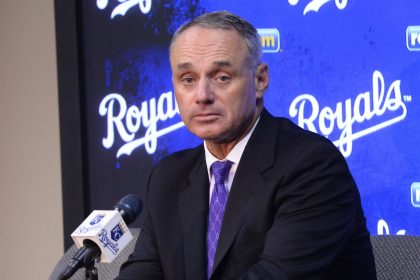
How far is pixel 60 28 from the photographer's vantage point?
342 cm

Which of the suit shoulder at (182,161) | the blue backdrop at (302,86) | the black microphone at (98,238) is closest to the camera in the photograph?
the black microphone at (98,238)

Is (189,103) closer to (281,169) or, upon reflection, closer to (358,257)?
(281,169)

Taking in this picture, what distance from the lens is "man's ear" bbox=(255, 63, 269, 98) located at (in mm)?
1920

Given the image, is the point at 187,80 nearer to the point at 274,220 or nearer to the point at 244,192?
the point at 244,192

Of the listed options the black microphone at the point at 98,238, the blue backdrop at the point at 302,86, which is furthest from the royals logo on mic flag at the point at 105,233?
the blue backdrop at the point at 302,86

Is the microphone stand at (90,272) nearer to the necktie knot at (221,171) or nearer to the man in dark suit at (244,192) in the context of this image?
the man in dark suit at (244,192)

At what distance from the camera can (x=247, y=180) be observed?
1.86 m

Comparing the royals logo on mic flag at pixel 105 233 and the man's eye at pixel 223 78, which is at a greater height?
the man's eye at pixel 223 78

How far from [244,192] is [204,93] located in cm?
27

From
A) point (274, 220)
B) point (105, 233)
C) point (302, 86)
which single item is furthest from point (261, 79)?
point (302, 86)

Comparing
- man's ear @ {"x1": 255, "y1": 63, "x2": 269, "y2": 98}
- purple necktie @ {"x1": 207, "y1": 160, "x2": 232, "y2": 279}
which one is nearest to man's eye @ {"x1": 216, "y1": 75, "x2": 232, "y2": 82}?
man's ear @ {"x1": 255, "y1": 63, "x2": 269, "y2": 98}

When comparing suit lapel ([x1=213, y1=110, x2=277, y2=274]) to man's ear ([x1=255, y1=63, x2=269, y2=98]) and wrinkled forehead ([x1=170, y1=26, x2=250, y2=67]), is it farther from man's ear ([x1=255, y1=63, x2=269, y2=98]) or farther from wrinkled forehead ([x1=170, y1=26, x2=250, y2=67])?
wrinkled forehead ([x1=170, y1=26, x2=250, y2=67])

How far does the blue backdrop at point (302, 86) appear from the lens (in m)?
3.13

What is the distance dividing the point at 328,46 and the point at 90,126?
116 centimetres
